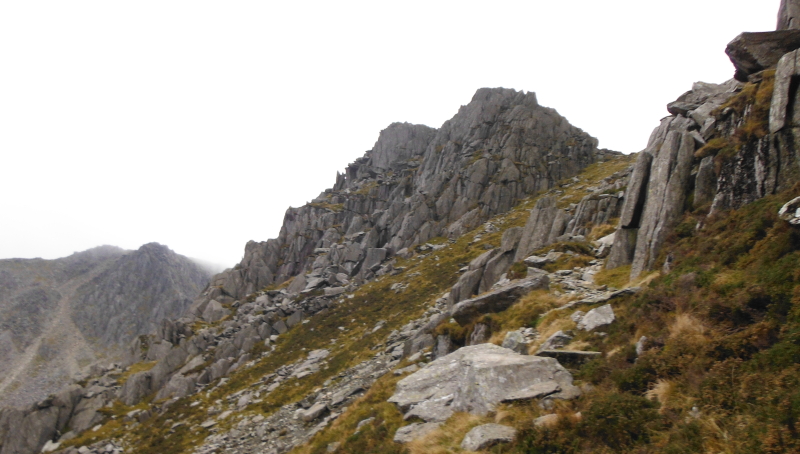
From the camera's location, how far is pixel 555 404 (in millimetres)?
10250

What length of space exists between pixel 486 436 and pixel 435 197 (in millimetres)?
83821

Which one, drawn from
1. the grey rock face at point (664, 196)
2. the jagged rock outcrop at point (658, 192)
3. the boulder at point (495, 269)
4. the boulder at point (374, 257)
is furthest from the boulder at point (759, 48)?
the boulder at point (374, 257)

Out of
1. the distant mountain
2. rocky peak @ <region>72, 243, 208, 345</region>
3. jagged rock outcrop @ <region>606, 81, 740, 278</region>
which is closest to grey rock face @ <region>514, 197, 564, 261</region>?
jagged rock outcrop @ <region>606, 81, 740, 278</region>

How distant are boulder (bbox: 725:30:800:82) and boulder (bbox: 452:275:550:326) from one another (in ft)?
54.2

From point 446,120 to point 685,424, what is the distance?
12529 centimetres

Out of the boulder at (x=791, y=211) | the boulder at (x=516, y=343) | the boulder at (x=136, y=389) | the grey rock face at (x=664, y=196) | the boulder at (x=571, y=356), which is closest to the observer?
the boulder at (x=791, y=211)

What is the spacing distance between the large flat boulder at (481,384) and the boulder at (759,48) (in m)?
21.7

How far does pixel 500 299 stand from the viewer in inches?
842

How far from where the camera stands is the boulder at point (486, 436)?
390 inches

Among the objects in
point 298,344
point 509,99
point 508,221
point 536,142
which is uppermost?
point 509,99

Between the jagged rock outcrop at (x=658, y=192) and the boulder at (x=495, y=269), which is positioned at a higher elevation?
the jagged rock outcrop at (x=658, y=192)

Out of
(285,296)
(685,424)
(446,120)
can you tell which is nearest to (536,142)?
(446,120)

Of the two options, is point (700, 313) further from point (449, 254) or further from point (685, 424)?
point (449, 254)

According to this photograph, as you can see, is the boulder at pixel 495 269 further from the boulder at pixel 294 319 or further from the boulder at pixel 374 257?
the boulder at pixel 374 257
